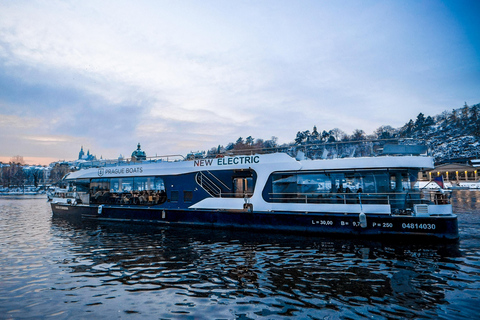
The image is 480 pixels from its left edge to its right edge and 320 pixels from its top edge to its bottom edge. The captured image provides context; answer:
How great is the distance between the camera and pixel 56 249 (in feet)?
45.7

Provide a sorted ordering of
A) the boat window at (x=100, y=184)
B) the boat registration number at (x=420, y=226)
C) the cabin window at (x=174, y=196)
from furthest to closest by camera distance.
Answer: the boat window at (x=100, y=184) → the cabin window at (x=174, y=196) → the boat registration number at (x=420, y=226)

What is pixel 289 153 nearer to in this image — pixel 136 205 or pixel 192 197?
pixel 192 197

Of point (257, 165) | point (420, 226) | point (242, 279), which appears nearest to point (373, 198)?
point (420, 226)

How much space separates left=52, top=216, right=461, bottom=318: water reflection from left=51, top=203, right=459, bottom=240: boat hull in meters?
0.70

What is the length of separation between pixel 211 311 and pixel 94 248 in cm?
982

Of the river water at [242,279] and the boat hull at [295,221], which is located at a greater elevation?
the boat hull at [295,221]

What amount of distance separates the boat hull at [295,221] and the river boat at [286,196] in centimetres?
4

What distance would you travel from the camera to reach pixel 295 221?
16.3 meters

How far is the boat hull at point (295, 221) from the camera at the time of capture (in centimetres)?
1338

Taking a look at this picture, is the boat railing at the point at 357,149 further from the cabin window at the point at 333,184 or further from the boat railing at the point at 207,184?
the boat railing at the point at 207,184

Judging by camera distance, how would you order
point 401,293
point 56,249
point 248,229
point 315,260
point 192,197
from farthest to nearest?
point 192,197
point 248,229
point 56,249
point 315,260
point 401,293

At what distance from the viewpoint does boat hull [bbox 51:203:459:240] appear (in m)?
13.4

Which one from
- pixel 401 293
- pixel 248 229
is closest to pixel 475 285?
pixel 401 293

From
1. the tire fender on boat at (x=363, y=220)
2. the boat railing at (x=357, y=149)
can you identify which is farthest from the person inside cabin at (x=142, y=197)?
the tire fender on boat at (x=363, y=220)
